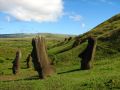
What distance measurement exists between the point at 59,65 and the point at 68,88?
2699 cm

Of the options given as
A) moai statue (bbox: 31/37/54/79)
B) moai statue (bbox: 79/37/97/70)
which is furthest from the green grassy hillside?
moai statue (bbox: 31/37/54/79)

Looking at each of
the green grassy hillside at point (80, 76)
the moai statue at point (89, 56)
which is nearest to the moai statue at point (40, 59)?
the green grassy hillside at point (80, 76)

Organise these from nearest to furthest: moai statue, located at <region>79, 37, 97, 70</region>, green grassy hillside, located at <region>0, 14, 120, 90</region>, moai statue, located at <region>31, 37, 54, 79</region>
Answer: green grassy hillside, located at <region>0, 14, 120, 90</region> → moai statue, located at <region>31, 37, 54, 79</region> → moai statue, located at <region>79, 37, 97, 70</region>

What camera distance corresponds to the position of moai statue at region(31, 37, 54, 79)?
1679 inches

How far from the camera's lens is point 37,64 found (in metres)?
43.1

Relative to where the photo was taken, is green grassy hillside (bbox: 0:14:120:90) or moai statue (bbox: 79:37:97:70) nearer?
green grassy hillside (bbox: 0:14:120:90)

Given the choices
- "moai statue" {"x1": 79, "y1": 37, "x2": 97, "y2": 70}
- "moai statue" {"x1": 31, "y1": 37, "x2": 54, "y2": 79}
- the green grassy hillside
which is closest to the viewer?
the green grassy hillside

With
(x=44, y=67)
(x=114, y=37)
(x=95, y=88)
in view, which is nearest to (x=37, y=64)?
(x=44, y=67)

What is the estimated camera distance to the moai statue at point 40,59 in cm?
4266

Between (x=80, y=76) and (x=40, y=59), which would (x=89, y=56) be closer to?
(x=80, y=76)

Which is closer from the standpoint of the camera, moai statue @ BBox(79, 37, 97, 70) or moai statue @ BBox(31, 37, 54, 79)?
moai statue @ BBox(31, 37, 54, 79)

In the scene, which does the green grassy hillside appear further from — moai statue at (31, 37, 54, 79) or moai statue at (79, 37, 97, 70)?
moai statue at (31, 37, 54, 79)

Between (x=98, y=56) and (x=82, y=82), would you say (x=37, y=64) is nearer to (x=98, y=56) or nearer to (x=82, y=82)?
(x=82, y=82)

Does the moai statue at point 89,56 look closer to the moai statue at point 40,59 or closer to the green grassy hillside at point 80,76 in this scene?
the green grassy hillside at point 80,76
